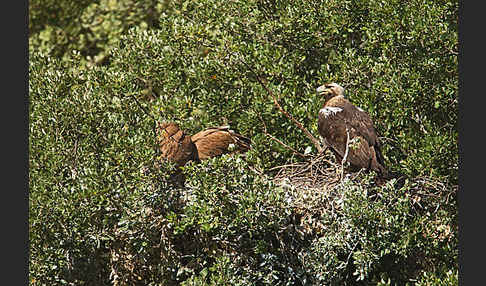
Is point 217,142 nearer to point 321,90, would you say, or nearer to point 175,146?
point 175,146

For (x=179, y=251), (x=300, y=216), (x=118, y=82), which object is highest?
(x=118, y=82)

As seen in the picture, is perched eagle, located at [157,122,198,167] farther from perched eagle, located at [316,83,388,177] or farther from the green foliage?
perched eagle, located at [316,83,388,177]

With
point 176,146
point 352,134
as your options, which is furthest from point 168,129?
point 352,134

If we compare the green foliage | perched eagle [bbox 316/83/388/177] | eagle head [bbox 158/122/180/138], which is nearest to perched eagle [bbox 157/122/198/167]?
eagle head [bbox 158/122/180/138]

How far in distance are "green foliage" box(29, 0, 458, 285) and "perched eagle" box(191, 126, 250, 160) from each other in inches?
9.8

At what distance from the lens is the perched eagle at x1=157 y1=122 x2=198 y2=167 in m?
6.82

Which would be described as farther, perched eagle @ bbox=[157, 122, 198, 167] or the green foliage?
perched eagle @ bbox=[157, 122, 198, 167]

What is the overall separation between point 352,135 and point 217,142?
1.41m

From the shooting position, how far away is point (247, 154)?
23.4 ft

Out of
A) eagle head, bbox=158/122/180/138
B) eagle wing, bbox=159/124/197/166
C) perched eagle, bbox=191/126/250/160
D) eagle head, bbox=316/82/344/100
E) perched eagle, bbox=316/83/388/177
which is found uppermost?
eagle head, bbox=316/82/344/100

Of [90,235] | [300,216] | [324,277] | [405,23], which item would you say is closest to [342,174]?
[300,216]

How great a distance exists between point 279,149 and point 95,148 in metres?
1.88

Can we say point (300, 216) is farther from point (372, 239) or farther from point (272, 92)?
point (272, 92)

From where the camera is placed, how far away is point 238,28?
8.11 metres
